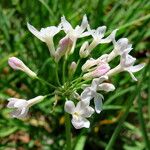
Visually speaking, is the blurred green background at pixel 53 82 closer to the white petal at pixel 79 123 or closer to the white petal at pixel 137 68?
the white petal at pixel 137 68

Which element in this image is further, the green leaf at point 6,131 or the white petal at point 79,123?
the green leaf at point 6,131

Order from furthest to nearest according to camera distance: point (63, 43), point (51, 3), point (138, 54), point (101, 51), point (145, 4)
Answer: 1. point (138, 54)
2. point (51, 3)
3. point (145, 4)
4. point (101, 51)
5. point (63, 43)

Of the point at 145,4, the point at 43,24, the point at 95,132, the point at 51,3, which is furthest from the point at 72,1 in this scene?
the point at 95,132

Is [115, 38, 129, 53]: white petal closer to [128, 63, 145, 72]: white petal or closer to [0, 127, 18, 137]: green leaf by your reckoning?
[128, 63, 145, 72]: white petal

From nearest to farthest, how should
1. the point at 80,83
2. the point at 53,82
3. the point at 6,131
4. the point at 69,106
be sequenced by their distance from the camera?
the point at 69,106 → the point at 80,83 → the point at 6,131 → the point at 53,82

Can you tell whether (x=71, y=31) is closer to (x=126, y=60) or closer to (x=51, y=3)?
(x=126, y=60)

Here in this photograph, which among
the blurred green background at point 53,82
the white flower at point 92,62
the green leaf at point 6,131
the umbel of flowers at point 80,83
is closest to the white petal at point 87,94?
the umbel of flowers at point 80,83

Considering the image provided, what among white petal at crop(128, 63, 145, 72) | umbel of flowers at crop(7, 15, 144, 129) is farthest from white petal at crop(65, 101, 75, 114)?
white petal at crop(128, 63, 145, 72)

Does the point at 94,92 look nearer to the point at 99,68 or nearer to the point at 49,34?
the point at 99,68

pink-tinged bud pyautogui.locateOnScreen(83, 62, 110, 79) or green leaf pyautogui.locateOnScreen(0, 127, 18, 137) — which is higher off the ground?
green leaf pyautogui.locateOnScreen(0, 127, 18, 137)

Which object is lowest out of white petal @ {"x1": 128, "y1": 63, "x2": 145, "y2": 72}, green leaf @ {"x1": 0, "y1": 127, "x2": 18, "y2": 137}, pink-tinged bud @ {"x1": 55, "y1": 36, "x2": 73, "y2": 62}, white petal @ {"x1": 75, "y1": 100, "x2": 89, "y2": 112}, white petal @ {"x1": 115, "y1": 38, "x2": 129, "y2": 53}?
white petal @ {"x1": 75, "y1": 100, "x2": 89, "y2": 112}

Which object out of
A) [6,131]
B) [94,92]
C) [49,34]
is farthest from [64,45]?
[6,131]
